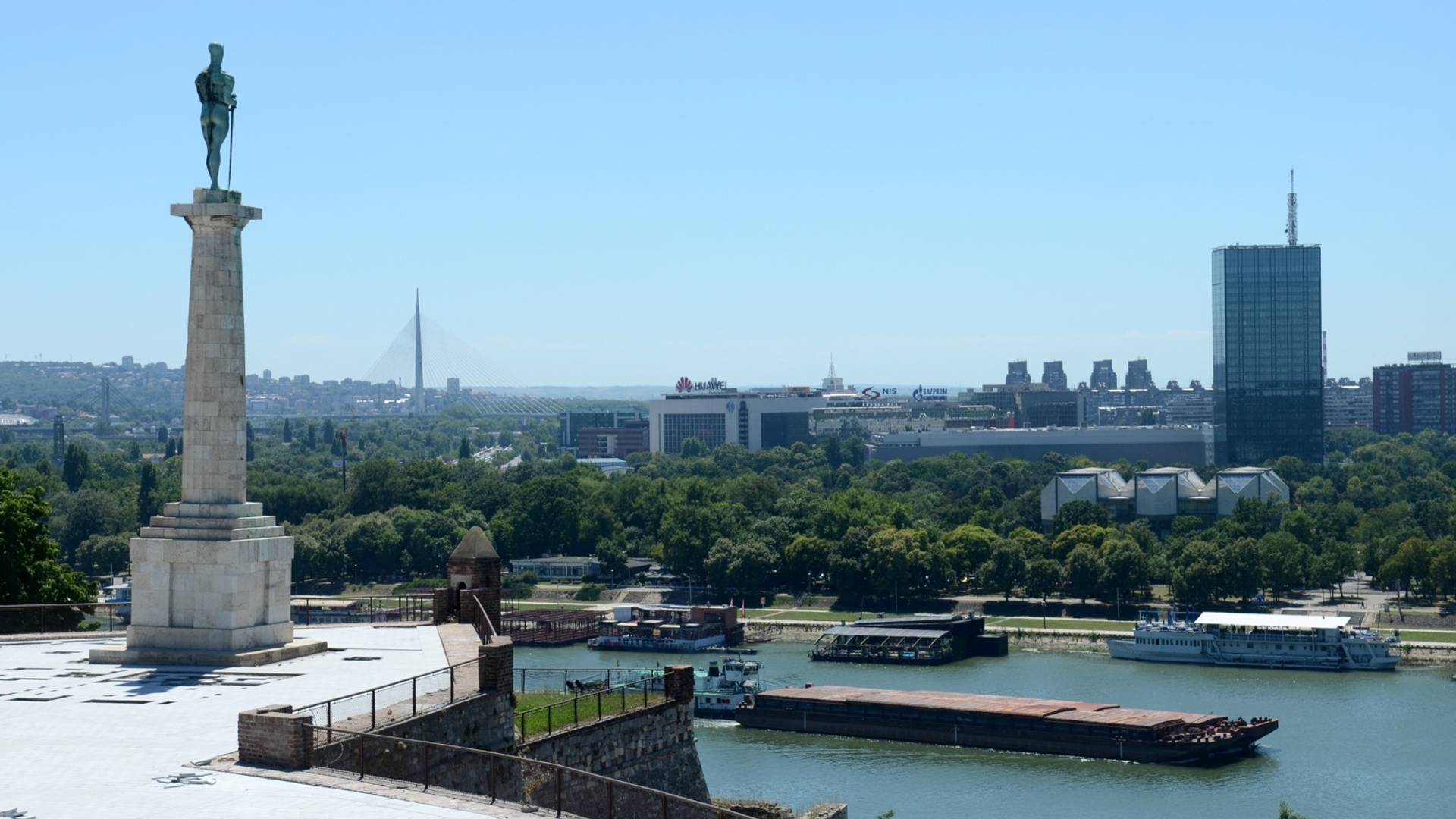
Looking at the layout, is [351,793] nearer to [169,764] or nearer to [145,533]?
[169,764]

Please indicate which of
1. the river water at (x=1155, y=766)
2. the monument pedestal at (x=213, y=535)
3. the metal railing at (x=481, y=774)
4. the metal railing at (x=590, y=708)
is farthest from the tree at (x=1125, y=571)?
the monument pedestal at (x=213, y=535)

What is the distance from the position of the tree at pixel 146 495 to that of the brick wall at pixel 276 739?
8532 centimetres

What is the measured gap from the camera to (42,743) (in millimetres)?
15656

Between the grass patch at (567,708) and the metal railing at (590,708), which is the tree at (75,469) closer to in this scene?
the grass patch at (567,708)

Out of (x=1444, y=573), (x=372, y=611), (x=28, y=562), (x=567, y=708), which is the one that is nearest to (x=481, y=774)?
(x=567, y=708)

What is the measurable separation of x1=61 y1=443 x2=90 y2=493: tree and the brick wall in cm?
11175

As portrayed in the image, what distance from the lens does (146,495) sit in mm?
99125

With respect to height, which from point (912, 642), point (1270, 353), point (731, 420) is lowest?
point (912, 642)

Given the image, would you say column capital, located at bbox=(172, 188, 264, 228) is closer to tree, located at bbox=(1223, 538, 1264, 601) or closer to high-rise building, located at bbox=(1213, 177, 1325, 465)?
tree, located at bbox=(1223, 538, 1264, 601)

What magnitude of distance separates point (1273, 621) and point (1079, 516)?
91.1 ft

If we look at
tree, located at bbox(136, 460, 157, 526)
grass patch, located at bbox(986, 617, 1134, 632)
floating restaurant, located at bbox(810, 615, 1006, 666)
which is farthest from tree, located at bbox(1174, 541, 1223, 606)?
tree, located at bbox(136, 460, 157, 526)

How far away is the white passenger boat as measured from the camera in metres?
61.3

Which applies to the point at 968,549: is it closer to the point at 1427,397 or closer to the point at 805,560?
the point at 805,560

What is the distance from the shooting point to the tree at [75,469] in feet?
396
